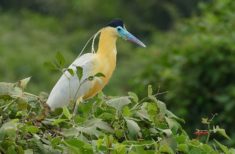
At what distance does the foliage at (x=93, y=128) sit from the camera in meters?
3.28

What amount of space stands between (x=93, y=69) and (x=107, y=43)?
0.38 metres

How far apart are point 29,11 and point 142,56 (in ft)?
53.0

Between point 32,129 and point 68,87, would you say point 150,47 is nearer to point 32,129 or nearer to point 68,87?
point 68,87

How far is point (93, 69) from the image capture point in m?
5.74

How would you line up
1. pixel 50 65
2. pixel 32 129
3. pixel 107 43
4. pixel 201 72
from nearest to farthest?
1. pixel 32 129
2. pixel 50 65
3. pixel 107 43
4. pixel 201 72

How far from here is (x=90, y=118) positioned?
361 centimetres

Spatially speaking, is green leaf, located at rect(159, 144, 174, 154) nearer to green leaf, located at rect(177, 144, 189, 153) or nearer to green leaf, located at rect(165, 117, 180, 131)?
green leaf, located at rect(177, 144, 189, 153)

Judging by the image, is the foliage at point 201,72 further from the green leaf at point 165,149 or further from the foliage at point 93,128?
the green leaf at point 165,149

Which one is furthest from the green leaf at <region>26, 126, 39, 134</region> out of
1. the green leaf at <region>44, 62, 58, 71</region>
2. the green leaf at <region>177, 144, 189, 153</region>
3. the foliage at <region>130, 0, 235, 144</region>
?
the foliage at <region>130, 0, 235, 144</region>

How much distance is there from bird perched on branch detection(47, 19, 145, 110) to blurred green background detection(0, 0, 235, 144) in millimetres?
482

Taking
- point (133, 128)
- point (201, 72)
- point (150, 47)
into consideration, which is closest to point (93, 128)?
point (133, 128)

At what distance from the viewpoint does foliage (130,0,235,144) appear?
1092 centimetres

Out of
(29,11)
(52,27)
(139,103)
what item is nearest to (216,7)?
(139,103)

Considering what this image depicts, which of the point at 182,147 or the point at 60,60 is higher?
the point at 60,60
